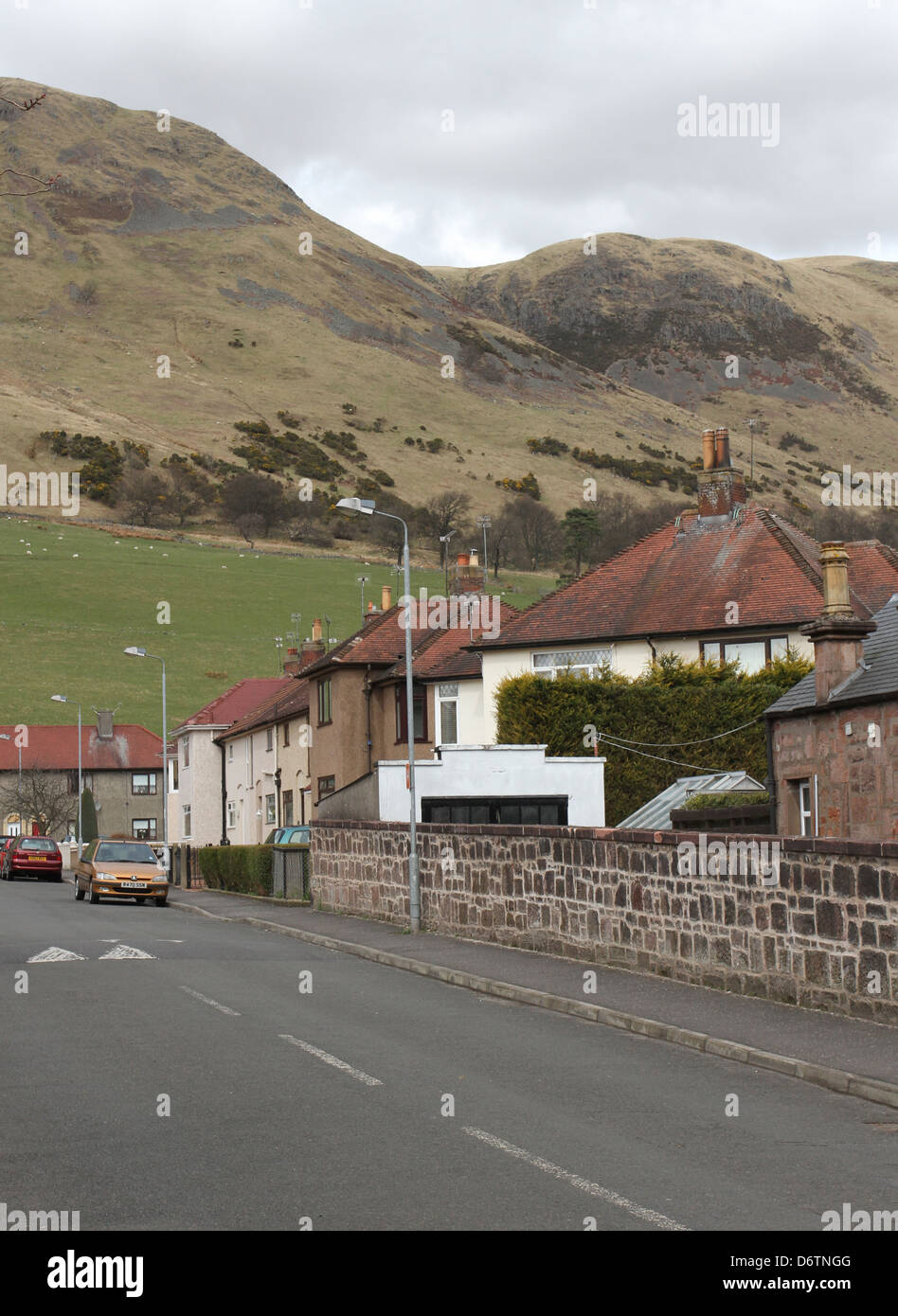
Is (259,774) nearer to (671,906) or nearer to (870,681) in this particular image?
(870,681)

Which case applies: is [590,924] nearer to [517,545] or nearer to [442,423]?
[517,545]

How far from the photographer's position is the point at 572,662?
43344 mm

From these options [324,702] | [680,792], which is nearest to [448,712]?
[324,702]

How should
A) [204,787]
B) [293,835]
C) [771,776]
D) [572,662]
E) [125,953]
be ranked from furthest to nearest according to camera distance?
[204,787], [572,662], [293,835], [771,776], [125,953]

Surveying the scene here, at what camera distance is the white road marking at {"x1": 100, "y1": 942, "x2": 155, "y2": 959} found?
20.7 meters

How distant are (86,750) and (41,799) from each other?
571 centimetres

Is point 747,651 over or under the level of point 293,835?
over

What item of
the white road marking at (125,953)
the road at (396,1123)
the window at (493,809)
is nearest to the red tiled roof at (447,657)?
the window at (493,809)

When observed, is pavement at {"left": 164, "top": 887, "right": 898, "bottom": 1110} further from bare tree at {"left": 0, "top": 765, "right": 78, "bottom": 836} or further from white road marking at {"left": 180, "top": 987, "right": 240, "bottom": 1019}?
bare tree at {"left": 0, "top": 765, "right": 78, "bottom": 836}

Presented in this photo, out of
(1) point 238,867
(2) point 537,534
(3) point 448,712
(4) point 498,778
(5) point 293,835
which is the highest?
(2) point 537,534

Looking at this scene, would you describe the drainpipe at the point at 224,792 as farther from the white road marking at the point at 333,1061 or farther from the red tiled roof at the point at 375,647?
the white road marking at the point at 333,1061

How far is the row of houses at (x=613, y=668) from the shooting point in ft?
82.4

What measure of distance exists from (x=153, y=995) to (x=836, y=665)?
14.0m
